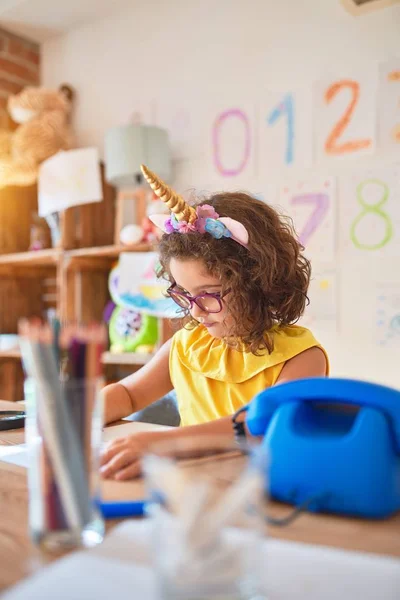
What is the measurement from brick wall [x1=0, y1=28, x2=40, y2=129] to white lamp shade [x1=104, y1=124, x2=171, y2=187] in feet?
3.00

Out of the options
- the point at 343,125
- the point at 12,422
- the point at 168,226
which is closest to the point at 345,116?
the point at 343,125

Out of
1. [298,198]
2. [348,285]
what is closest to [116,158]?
[298,198]

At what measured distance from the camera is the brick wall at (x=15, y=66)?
10.1ft

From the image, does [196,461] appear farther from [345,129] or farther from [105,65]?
[105,65]

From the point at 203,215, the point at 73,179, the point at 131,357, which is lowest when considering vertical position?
the point at 131,357

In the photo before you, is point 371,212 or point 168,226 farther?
point 371,212

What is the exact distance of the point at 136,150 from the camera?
243 cm

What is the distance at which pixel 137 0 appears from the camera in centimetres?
285

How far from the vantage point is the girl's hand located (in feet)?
2.19

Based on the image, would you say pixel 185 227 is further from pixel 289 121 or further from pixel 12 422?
pixel 289 121

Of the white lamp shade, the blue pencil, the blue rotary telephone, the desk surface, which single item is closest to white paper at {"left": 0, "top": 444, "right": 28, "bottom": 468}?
the desk surface

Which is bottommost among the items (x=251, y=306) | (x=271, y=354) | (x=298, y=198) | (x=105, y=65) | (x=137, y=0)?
(x=271, y=354)

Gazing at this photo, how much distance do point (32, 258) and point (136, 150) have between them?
0.77m

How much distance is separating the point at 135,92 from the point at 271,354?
6.93 ft
